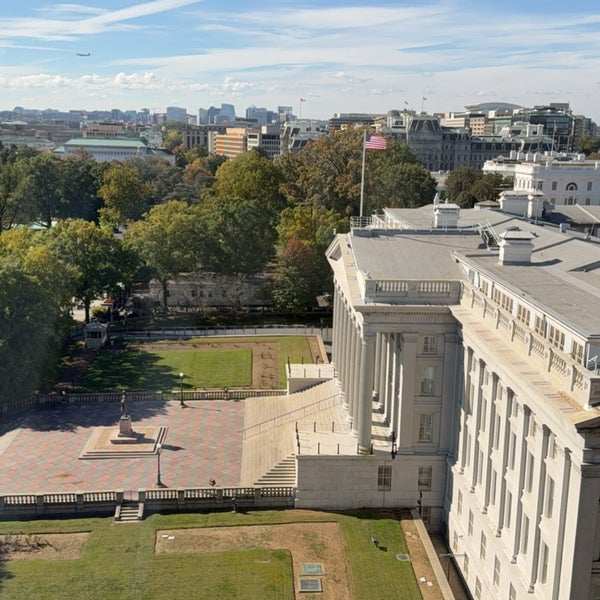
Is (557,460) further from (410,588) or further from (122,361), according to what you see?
(122,361)

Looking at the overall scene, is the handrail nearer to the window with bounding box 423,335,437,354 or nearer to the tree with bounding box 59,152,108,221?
the window with bounding box 423,335,437,354

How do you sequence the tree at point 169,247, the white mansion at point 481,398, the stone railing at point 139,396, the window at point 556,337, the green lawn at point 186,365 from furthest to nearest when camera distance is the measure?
the tree at point 169,247 < the green lawn at point 186,365 < the stone railing at point 139,396 < the window at point 556,337 < the white mansion at point 481,398

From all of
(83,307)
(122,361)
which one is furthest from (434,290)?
(83,307)

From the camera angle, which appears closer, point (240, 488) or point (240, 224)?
point (240, 488)

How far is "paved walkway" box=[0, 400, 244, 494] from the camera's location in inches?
1971

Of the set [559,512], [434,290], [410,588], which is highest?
[434,290]

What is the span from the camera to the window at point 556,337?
3462 cm

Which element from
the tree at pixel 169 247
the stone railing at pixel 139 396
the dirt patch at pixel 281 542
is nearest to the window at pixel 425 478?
the dirt patch at pixel 281 542

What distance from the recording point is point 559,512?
3005 cm

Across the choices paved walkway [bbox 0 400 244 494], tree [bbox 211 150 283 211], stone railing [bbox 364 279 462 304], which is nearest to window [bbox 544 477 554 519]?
stone railing [bbox 364 279 462 304]

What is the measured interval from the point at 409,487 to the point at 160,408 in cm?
2429

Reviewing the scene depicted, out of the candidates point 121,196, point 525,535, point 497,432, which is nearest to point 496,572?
point 525,535

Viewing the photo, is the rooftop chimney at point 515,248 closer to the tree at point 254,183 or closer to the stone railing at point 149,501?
the stone railing at point 149,501

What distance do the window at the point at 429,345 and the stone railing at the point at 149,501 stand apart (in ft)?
40.2
